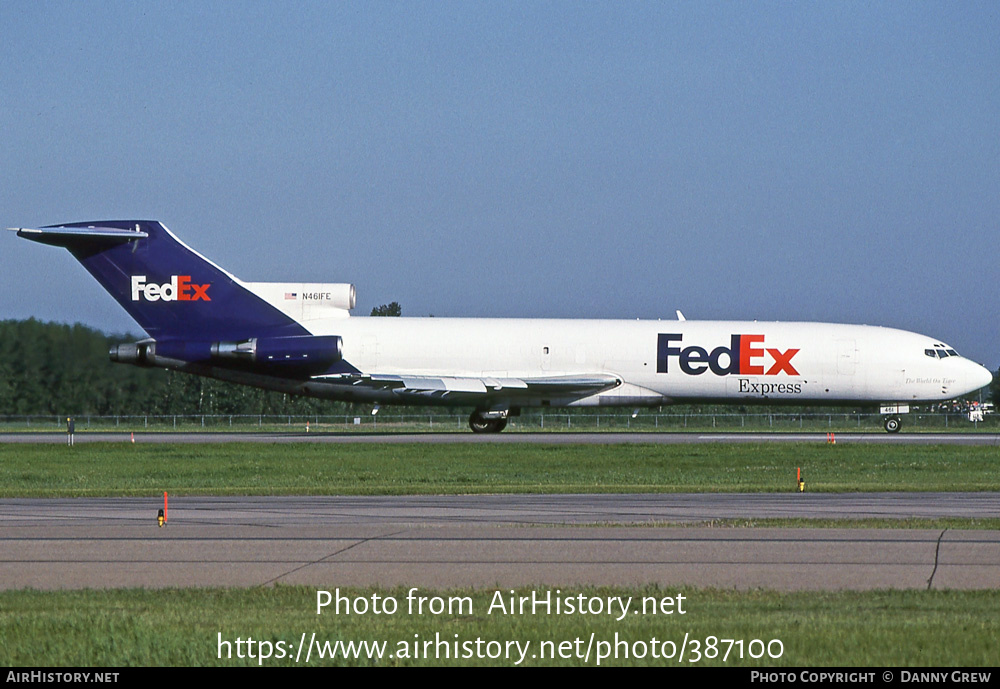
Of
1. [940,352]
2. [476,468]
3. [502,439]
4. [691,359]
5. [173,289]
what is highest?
[173,289]

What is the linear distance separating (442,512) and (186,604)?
8.55 m

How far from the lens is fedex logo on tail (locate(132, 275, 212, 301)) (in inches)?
1842

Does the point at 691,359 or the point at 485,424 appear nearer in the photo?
the point at 691,359

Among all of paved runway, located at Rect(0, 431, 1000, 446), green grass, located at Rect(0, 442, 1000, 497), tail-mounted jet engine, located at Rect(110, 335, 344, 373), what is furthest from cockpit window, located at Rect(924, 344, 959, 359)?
tail-mounted jet engine, located at Rect(110, 335, 344, 373)

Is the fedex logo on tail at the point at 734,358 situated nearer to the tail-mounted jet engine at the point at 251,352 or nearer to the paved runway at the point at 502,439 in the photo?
the paved runway at the point at 502,439

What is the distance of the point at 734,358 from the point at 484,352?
9.37m

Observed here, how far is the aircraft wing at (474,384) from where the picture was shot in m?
45.3

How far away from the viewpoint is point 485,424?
158 feet

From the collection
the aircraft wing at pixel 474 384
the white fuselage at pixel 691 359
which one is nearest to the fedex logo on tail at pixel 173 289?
the white fuselage at pixel 691 359

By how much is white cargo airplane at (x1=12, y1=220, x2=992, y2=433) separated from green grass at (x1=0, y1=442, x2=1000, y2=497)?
23.6ft

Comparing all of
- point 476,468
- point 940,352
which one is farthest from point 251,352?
point 940,352

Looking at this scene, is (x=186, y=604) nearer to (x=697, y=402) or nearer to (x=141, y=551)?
(x=141, y=551)

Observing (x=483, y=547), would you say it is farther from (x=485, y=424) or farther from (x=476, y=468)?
(x=485, y=424)
